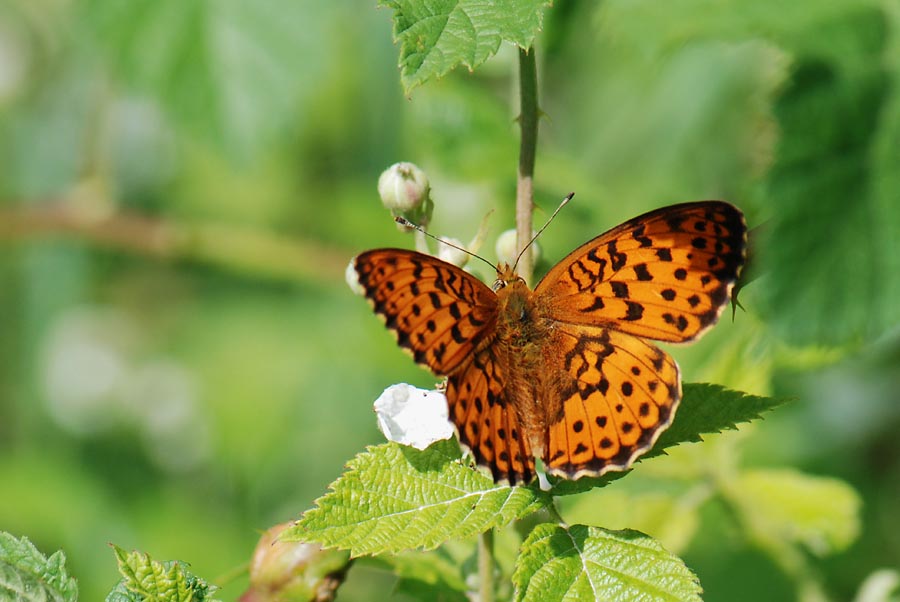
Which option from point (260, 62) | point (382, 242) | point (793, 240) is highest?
point (260, 62)

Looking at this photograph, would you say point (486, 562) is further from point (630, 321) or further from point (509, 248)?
point (509, 248)

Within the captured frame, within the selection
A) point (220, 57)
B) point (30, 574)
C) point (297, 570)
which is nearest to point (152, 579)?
point (30, 574)

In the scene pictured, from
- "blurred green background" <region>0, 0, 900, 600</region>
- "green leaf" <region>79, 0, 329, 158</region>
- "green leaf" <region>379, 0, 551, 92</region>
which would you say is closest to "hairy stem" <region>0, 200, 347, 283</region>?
"blurred green background" <region>0, 0, 900, 600</region>

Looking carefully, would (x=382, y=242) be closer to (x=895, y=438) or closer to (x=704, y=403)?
(x=895, y=438)

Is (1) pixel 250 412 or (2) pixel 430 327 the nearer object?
(2) pixel 430 327

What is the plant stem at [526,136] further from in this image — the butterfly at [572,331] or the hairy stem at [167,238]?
the hairy stem at [167,238]

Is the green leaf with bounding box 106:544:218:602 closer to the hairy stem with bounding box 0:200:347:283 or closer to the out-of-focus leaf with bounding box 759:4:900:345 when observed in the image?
the out-of-focus leaf with bounding box 759:4:900:345

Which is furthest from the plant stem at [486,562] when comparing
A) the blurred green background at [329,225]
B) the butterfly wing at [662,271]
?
the blurred green background at [329,225]

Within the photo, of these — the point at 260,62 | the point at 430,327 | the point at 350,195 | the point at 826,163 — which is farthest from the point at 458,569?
the point at 350,195
